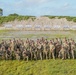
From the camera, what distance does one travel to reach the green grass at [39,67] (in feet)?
80.3

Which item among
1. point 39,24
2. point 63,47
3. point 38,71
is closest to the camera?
point 38,71

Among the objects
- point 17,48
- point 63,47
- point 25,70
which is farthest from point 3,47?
point 63,47

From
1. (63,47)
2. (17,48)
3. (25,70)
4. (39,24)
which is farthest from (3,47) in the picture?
(39,24)

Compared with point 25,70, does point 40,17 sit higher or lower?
higher

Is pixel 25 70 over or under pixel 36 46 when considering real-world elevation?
under

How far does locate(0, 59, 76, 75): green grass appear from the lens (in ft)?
80.3

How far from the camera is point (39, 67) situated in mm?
25469

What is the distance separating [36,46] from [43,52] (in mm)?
853

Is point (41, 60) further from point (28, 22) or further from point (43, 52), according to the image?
point (28, 22)

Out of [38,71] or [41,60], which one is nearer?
[38,71]

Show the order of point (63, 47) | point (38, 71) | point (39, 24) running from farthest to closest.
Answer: point (39, 24)
point (63, 47)
point (38, 71)

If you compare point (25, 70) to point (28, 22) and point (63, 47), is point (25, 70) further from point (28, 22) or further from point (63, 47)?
point (28, 22)

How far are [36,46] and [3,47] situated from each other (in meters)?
2.87

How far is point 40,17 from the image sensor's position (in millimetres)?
62906
